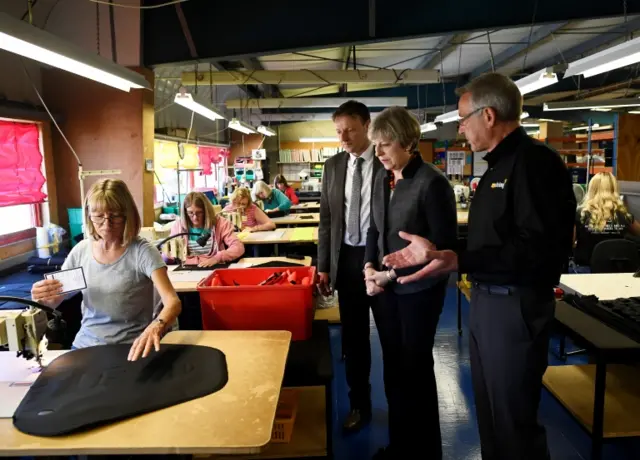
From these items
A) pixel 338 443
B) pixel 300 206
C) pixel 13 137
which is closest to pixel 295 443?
pixel 338 443

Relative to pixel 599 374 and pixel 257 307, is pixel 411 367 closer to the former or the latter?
pixel 257 307

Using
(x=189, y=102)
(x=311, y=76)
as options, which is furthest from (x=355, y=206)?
(x=311, y=76)

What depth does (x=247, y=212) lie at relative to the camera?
5770 mm

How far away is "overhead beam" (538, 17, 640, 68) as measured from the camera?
556 centimetres

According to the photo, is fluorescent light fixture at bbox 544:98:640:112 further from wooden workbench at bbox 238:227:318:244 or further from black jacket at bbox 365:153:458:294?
black jacket at bbox 365:153:458:294

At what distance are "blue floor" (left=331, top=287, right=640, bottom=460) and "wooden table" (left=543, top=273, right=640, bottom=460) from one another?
76 millimetres

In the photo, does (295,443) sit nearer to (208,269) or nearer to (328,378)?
(328,378)

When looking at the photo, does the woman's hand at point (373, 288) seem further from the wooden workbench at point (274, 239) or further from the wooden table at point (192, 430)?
the wooden workbench at point (274, 239)

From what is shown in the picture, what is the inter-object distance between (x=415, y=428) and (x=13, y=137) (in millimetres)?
3851

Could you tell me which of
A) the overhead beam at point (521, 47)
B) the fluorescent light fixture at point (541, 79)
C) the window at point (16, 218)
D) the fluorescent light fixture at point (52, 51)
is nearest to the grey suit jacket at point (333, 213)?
the fluorescent light fixture at point (52, 51)

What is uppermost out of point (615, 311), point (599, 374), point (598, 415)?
point (615, 311)

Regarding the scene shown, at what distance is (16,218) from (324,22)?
3.25 m

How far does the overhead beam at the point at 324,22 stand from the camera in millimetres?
4066

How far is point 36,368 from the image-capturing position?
5.52 ft
